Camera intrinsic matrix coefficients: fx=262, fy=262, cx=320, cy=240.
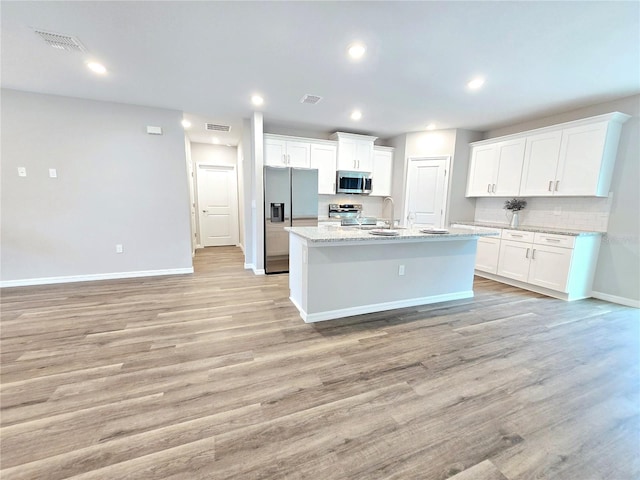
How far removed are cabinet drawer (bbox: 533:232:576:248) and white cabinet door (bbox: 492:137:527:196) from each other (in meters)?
0.88

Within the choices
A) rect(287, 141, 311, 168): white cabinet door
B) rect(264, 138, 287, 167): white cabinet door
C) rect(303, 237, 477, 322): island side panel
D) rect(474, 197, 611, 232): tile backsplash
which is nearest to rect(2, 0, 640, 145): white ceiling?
rect(264, 138, 287, 167): white cabinet door

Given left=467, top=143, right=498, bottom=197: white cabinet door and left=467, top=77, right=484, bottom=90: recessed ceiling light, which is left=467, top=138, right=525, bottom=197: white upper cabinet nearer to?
left=467, top=143, right=498, bottom=197: white cabinet door

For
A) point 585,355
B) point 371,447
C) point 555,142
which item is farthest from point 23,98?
point 555,142

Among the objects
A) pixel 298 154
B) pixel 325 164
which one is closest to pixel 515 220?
pixel 325 164

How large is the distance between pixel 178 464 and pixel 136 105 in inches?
181

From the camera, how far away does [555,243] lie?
3.59m

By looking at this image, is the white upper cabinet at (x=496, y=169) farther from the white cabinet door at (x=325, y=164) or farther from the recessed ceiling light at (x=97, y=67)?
the recessed ceiling light at (x=97, y=67)

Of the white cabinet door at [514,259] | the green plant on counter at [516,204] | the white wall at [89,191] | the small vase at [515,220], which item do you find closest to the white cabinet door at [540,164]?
the green plant on counter at [516,204]

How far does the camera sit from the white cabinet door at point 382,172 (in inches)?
220

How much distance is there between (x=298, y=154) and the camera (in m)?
4.89

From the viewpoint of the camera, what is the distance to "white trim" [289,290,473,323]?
280cm

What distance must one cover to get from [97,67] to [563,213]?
20.9 ft

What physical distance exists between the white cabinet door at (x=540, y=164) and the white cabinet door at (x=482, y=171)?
511 millimetres

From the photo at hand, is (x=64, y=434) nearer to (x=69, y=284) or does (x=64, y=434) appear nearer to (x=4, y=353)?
(x=4, y=353)
